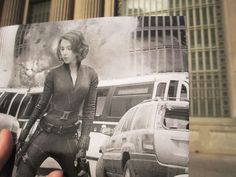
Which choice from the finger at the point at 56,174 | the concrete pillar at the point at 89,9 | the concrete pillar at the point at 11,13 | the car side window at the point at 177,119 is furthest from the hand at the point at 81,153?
the concrete pillar at the point at 11,13

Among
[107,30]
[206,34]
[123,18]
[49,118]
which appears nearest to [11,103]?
[49,118]

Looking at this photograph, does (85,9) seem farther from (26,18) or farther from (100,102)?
(100,102)

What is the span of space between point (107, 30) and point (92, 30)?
0.08 m

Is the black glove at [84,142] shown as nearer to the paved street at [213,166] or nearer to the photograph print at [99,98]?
the photograph print at [99,98]

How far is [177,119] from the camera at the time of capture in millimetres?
1206

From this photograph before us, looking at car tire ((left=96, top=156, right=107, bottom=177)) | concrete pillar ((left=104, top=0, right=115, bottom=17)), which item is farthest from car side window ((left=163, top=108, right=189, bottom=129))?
concrete pillar ((left=104, top=0, right=115, bottom=17))

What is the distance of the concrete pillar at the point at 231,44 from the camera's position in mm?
2906

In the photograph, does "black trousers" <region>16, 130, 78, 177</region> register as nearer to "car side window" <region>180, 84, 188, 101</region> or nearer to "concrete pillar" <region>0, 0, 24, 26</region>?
"car side window" <region>180, 84, 188, 101</region>

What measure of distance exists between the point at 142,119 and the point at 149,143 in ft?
0.37

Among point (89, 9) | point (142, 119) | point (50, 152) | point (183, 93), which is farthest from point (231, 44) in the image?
point (50, 152)

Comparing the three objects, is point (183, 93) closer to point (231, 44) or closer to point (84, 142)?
point (84, 142)

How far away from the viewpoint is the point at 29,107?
1453 mm

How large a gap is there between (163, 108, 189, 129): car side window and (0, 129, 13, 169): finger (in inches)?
32.3

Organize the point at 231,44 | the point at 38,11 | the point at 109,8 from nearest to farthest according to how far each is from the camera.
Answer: the point at 109,8 → the point at 231,44 → the point at 38,11
